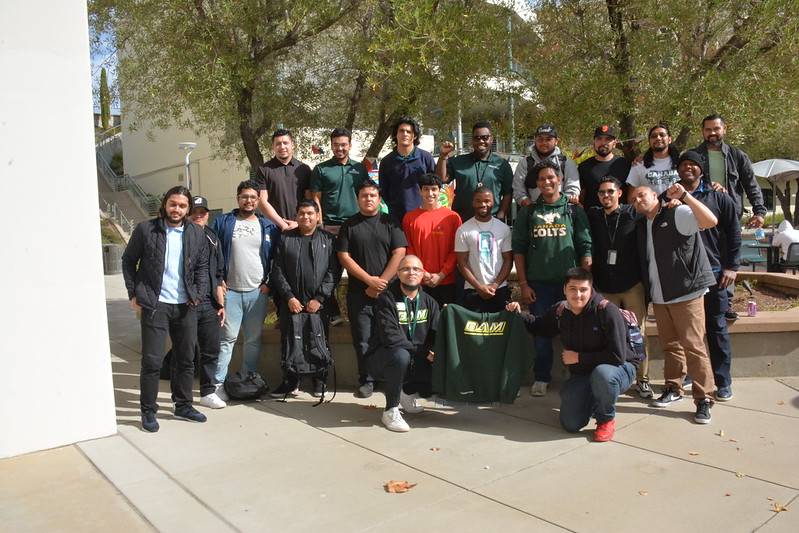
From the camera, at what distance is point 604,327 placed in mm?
4574

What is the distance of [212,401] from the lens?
17.6ft

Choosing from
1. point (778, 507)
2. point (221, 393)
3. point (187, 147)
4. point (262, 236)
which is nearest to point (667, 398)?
point (778, 507)

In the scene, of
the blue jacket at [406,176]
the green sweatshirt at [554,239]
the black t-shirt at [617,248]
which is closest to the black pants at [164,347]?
the blue jacket at [406,176]

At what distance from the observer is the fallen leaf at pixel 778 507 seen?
3289 mm

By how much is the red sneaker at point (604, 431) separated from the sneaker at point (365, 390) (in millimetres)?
2106

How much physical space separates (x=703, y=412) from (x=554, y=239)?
174 centimetres

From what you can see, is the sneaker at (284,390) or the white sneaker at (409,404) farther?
the sneaker at (284,390)

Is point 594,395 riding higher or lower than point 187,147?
lower

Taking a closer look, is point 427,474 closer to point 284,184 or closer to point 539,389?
point 539,389

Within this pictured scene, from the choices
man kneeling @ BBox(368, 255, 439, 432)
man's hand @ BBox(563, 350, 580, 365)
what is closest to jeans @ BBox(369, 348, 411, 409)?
man kneeling @ BBox(368, 255, 439, 432)

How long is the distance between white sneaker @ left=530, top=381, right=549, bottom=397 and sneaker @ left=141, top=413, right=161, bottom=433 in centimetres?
314

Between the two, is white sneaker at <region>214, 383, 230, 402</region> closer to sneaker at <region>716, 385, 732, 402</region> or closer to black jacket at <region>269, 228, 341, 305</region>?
black jacket at <region>269, 228, 341, 305</region>

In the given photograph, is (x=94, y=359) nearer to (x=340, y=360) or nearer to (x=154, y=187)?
(x=340, y=360)

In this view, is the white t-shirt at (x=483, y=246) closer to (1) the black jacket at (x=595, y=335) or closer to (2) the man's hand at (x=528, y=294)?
(2) the man's hand at (x=528, y=294)
